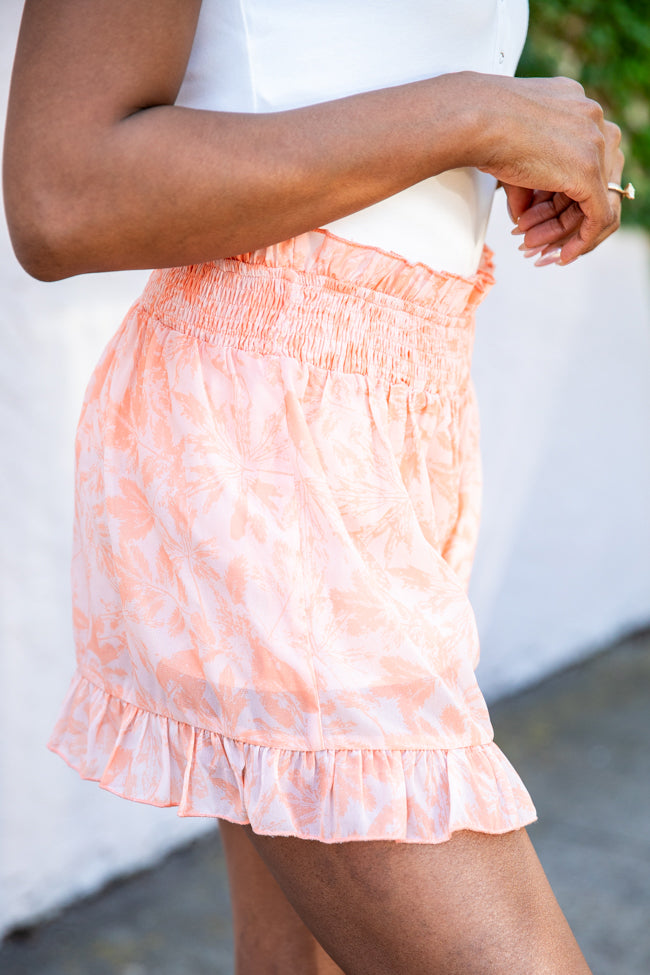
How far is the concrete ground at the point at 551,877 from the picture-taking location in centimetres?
228

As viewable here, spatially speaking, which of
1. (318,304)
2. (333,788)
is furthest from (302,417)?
(333,788)

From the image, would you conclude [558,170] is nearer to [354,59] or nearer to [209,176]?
[354,59]

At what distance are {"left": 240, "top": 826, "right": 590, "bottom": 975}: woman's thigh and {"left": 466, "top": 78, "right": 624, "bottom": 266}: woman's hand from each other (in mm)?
612

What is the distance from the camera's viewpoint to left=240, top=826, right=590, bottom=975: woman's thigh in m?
0.87

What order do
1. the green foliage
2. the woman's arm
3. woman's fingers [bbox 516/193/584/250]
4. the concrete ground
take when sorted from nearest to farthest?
the woman's arm < woman's fingers [bbox 516/193/584/250] < the concrete ground < the green foliage

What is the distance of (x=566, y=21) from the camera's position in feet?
11.8

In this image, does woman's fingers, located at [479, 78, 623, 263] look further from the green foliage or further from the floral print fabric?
the green foliage

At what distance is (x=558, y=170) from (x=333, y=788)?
2.03 ft

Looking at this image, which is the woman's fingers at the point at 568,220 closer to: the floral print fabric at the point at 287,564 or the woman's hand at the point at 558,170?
the woman's hand at the point at 558,170

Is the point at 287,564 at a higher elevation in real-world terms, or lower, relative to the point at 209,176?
lower

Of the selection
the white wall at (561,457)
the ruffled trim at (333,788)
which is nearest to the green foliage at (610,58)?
the white wall at (561,457)

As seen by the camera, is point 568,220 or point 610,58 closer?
point 568,220

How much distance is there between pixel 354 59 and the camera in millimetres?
976

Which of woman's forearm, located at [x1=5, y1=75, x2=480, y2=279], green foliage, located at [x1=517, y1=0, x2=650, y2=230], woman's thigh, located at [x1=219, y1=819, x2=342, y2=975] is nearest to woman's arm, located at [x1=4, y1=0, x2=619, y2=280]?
woman's forearm, located at [x1=5, y1=75, x2=480, y2=279]
